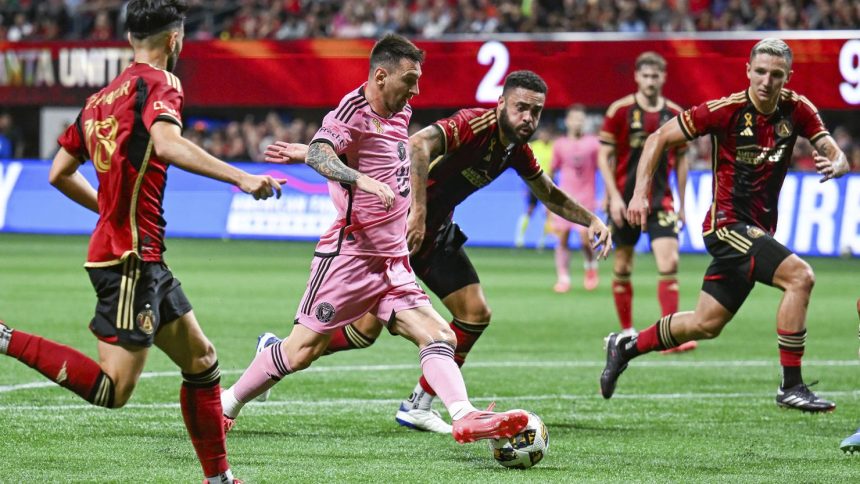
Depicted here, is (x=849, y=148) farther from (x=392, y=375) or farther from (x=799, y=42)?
(x=392, y=375)

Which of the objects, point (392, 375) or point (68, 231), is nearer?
point (392, 375)

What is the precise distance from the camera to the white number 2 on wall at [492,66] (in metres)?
26.8

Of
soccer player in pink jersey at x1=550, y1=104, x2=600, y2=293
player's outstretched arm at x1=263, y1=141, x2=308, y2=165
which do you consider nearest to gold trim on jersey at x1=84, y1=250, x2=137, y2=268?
player's outstretched arm at x1=263, y1=141, x2=308, y2=165

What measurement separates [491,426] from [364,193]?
1.46 meters

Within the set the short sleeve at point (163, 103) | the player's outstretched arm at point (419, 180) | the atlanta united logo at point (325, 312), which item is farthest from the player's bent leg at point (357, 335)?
the short sleeve at point (163, 103)

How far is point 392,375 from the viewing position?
10.4 m

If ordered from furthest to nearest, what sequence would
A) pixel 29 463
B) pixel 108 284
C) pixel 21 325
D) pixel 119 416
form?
pixel 21 325 < pixel 119 416 < pixel 29 463 < pixel 108 284

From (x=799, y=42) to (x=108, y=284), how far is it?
21034 millimetres

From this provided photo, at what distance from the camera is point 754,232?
341 inches

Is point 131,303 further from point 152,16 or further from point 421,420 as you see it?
point 421,420

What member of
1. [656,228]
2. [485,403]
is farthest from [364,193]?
[656,228]

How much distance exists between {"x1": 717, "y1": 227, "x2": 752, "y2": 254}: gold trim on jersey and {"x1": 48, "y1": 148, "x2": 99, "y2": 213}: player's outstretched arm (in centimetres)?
419

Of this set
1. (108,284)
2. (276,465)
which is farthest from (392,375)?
(108,284)

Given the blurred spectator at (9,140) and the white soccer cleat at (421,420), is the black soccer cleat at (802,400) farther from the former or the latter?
the blurred spectator at (9,140)
